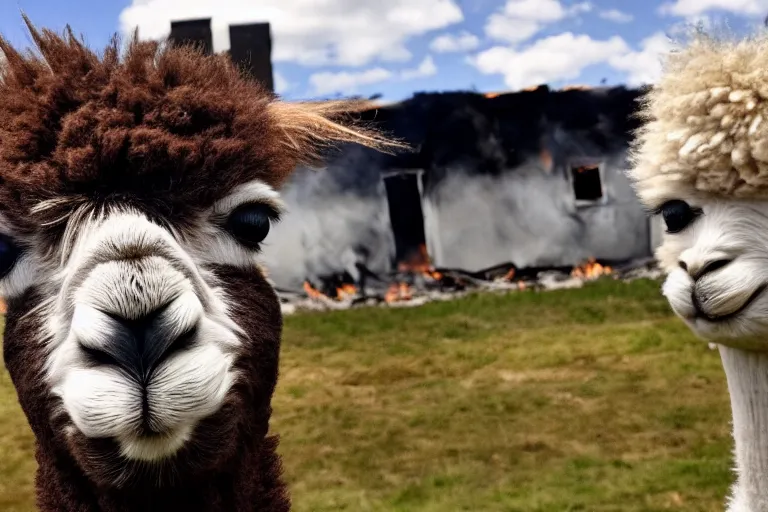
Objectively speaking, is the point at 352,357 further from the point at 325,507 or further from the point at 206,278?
the point at 206,278

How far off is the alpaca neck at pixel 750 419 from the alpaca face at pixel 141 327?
4.58ft

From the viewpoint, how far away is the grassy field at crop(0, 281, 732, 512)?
189 inches

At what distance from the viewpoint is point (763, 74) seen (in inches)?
77.2

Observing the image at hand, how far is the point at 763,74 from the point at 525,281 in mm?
10084

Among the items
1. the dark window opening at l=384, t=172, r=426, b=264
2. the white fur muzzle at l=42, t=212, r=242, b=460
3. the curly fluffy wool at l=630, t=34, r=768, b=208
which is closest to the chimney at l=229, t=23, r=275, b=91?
the dark window opening at l=384, t=172, r=426, b=264

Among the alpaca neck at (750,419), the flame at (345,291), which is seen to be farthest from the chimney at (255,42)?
the alpaca neck at (750,419)

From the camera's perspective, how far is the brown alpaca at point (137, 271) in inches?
53.2

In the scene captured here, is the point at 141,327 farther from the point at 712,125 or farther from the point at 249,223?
the point at 712,125

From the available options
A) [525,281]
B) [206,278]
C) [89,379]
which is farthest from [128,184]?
[525,281]

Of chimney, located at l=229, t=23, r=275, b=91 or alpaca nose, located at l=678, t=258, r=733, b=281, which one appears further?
chimney, located at l=229, t=23, r=275, b=91

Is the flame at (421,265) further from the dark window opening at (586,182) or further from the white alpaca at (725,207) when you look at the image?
the white alpaca at (725,207)

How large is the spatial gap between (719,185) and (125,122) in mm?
1579

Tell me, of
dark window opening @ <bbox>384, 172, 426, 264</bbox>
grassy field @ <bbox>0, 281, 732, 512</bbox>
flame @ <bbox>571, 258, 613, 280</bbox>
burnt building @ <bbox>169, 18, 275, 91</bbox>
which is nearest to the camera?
grassy field @ <bbox>0, 281, 732, 512</bbox>

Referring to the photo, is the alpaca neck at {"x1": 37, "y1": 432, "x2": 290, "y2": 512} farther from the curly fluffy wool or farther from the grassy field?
the grassy field
